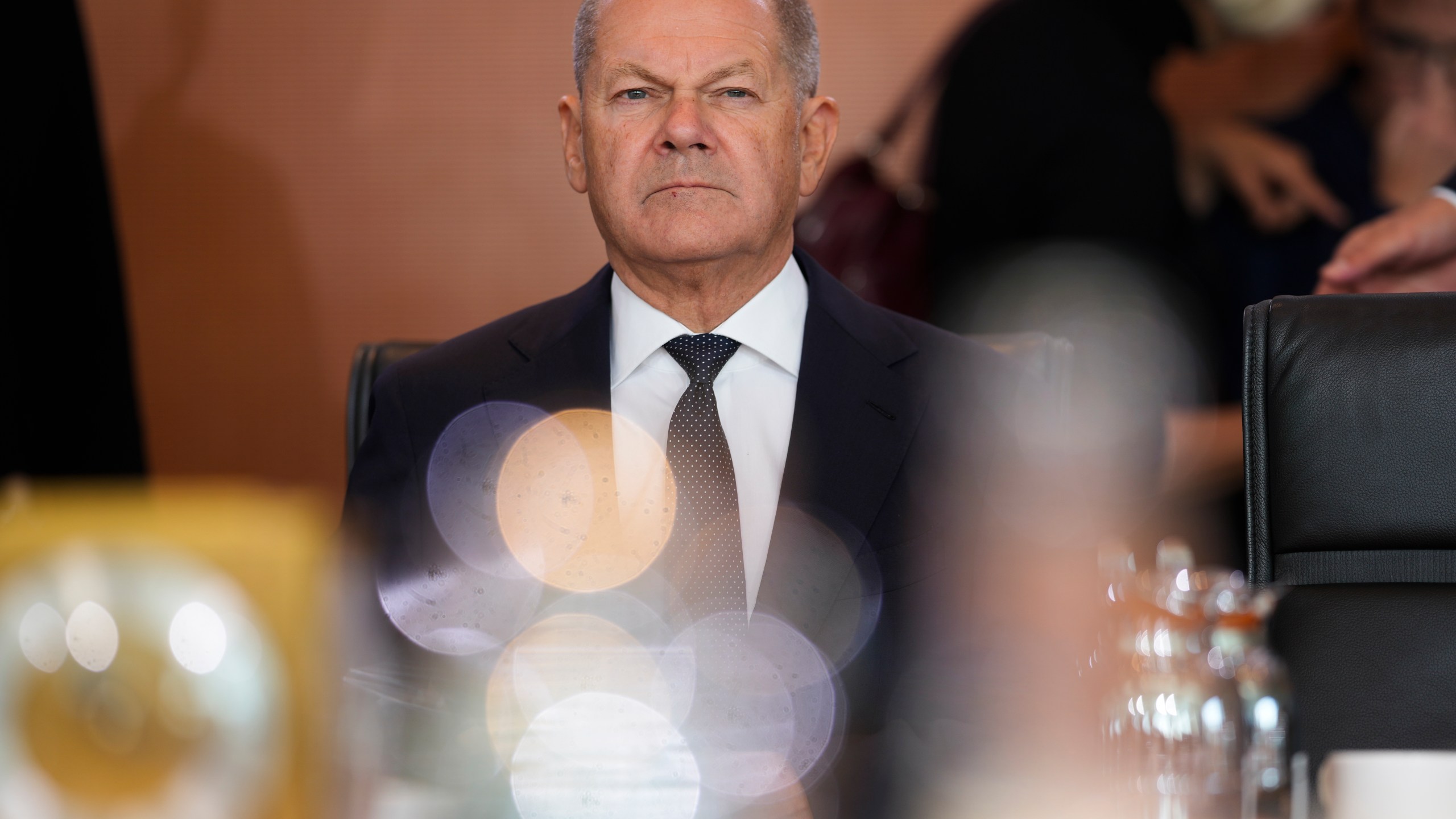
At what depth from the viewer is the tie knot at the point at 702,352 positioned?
1.42 meters

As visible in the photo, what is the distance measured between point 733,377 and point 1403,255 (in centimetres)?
84

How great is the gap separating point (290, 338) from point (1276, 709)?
2466 millimetres

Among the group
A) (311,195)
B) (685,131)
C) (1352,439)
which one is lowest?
(1352,439)

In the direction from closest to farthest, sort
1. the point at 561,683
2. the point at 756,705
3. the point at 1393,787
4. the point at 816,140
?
1. the point at 1393,787
2. the point at 561,683
3. the point at 756,705
4. the point at 816,140

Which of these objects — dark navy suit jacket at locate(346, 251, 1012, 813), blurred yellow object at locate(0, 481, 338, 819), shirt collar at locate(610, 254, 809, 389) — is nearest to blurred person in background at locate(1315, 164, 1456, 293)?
dark navy suit jacket at locate(346, 251, 1012, 813)

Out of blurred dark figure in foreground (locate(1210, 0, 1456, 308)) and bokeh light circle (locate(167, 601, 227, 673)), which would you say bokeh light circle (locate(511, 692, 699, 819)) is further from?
blurred dark figure in foreground (locate(1210, 0, 1456, 308))

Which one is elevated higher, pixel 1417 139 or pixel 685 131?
pixel 1417 139

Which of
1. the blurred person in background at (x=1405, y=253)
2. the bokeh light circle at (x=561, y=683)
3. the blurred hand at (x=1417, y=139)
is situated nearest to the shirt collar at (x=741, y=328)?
the bokeh light circle at (x=561, y=683)

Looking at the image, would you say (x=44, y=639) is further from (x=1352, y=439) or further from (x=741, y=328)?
(x=1352, y=439)

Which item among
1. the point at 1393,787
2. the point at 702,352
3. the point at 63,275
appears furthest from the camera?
the point at 63,275

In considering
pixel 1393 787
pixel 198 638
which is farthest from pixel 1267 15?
pixel 198 638

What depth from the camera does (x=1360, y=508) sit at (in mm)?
1237

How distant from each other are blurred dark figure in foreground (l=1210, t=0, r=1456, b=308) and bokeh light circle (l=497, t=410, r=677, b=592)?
163cm

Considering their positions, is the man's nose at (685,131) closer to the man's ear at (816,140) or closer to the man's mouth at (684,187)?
the man's mouth at (684,187)
